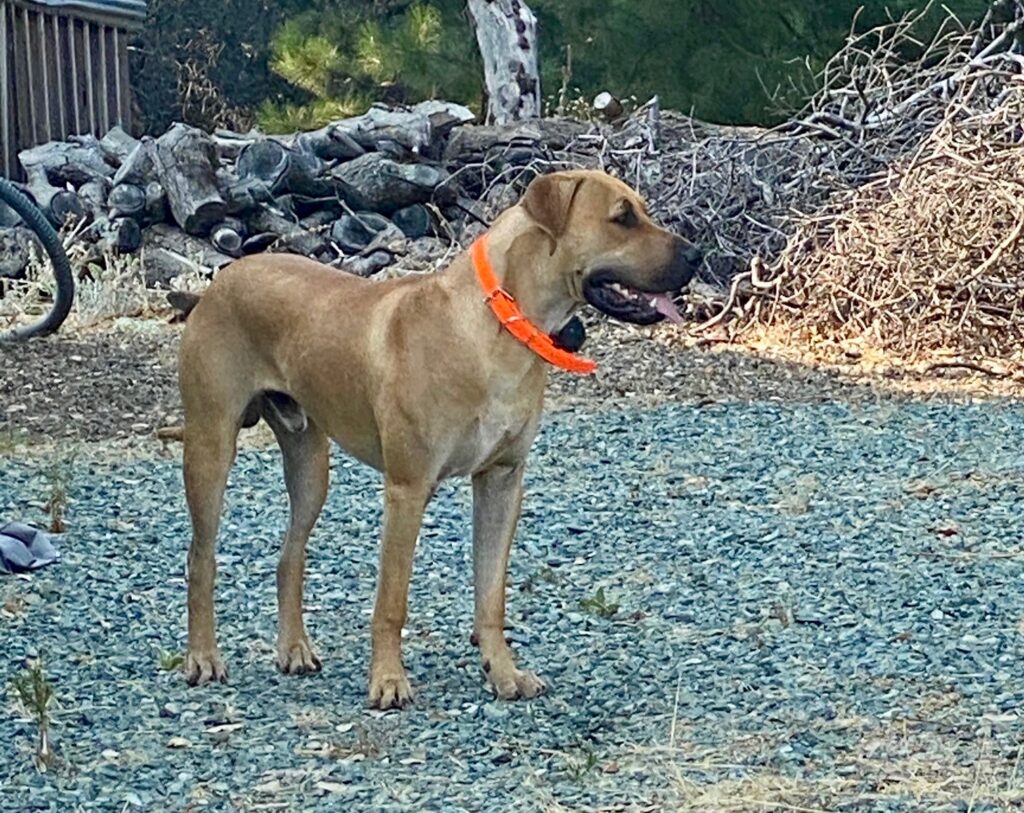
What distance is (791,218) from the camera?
11945mm

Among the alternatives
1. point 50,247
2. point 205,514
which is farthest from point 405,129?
point 205,514

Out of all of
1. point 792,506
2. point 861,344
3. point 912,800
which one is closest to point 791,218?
point 861,344

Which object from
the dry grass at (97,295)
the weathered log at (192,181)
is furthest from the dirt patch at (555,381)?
the weathered log at (192,181)

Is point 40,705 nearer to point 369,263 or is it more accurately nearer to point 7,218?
point 369,263

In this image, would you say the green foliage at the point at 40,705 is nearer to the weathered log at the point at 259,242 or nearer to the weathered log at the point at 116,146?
the weathered log at the point at 259,242

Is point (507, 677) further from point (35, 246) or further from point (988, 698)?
point (35, 246)

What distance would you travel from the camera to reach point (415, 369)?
5.21 m

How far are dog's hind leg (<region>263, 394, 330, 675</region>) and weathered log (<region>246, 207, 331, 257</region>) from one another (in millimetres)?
7999

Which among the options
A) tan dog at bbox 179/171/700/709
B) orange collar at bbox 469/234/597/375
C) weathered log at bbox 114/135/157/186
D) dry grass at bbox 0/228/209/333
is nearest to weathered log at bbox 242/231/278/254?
dry grass at bbox 0/228/209/333

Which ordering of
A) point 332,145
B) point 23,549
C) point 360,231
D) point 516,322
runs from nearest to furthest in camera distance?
1. point 516,322
2. point 23,549
3. point 360,231
4. point 332,145

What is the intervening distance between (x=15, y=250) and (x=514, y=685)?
9.23 meters

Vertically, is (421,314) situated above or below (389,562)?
above

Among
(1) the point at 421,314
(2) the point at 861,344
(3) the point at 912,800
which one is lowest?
(2) the point at 861,344

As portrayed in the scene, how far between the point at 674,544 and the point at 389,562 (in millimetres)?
2127
